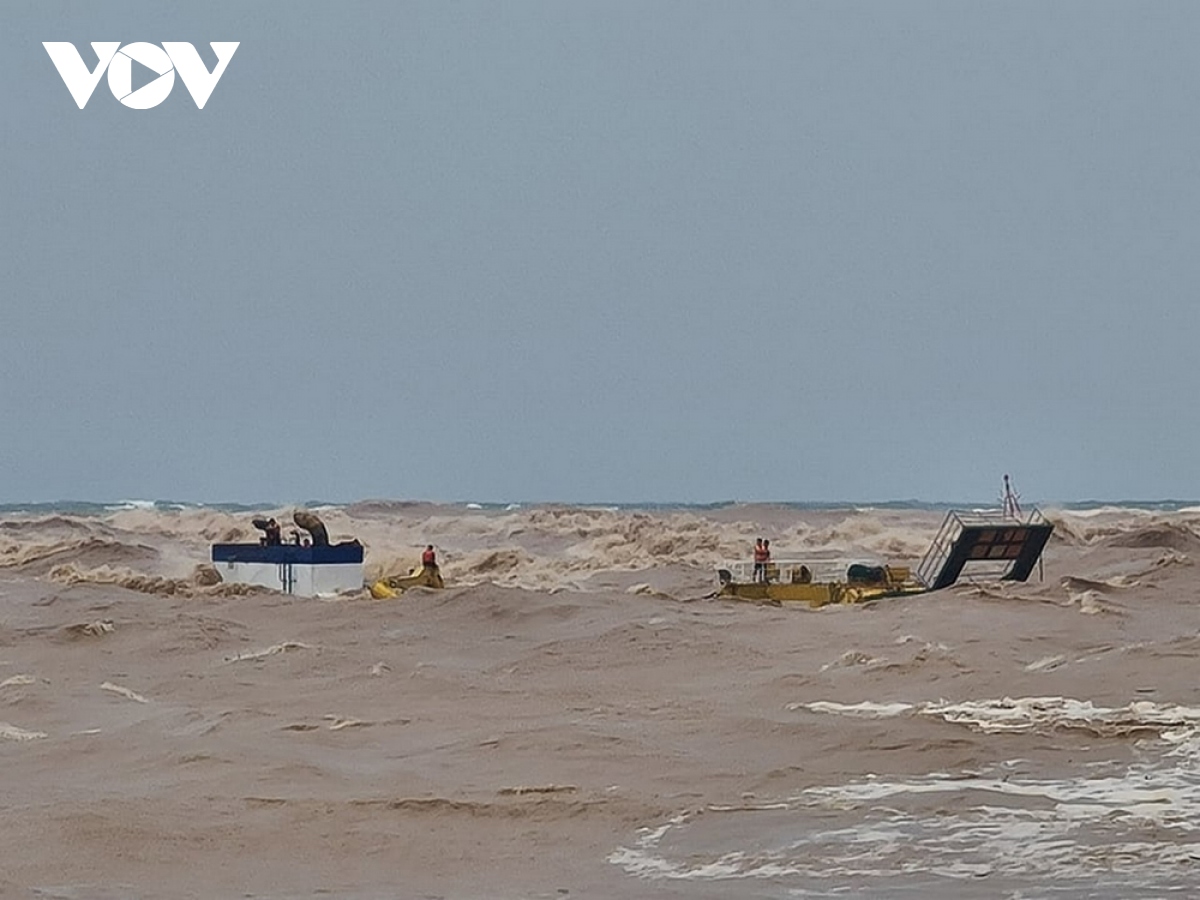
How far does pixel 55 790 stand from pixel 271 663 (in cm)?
720

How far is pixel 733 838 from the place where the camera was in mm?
9680

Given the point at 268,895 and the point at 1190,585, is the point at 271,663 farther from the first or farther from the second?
the point at 1190,585

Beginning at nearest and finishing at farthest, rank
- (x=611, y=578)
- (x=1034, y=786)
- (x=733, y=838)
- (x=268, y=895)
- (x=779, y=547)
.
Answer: (x=268, y=895) < (x=733, y=838) < (x=1034, y=786) < (x=611, y=578) < (x=779, y=547)

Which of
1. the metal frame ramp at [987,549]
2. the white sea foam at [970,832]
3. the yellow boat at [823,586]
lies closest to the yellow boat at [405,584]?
the yellow boat at [823,586]

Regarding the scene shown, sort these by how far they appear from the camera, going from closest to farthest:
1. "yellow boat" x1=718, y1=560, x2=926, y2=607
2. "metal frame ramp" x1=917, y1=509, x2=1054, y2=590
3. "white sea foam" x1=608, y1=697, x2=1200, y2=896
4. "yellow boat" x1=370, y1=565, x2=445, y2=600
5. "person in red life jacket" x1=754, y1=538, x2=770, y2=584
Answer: "white sea foam" x1=608, y1=697, x2=1200, y2=896 < "yellow boat" x1=370, y1=565, x2=445, y2=600 < "yellow boat" x1=718, y1=560, x2=926, y2=607 < "person in red life jacket" x1=754, y1=538, x2=770, y2=584 < "metal frame ramp" x1=917, y1=509, x2=1054, y2=590

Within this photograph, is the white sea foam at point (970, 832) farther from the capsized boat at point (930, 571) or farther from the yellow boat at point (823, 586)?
the capsized boat at point (930, 571)

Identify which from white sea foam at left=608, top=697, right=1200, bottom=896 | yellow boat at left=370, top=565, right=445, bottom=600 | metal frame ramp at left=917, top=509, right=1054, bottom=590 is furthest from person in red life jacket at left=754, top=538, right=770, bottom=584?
white sea foam at left=608, top=697, right=1200, bottom=896

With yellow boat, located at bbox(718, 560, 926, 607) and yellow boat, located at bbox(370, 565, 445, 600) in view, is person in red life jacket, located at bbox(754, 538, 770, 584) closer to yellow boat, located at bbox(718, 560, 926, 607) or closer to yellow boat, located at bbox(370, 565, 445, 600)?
yellow boat, located at bbox(718, 560, 926, 607)

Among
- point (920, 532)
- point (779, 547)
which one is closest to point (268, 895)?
point (779, 547)

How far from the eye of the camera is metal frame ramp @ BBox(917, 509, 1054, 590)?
28.5m

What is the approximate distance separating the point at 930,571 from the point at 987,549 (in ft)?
3.57

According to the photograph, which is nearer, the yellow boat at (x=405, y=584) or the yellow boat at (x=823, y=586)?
the yellow boat at (x=405, y=584)

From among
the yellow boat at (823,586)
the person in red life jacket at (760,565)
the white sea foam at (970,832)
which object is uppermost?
the person in red life jacket at (760,565)

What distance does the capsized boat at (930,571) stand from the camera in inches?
1083
